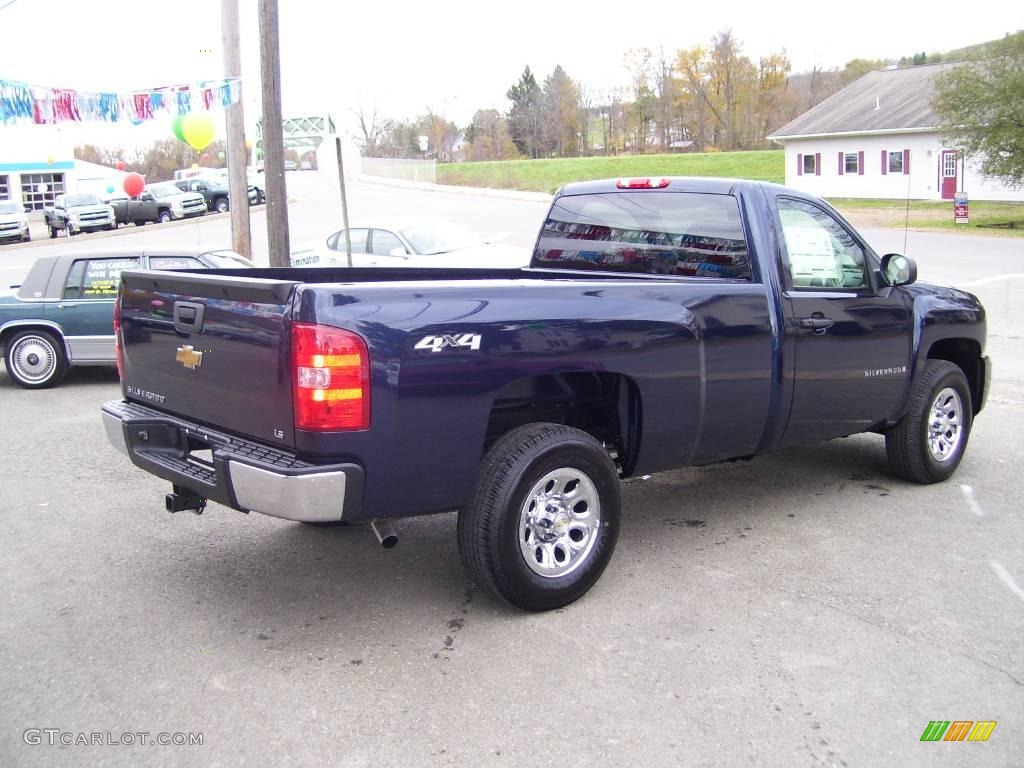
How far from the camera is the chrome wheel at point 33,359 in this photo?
10742 millimetres

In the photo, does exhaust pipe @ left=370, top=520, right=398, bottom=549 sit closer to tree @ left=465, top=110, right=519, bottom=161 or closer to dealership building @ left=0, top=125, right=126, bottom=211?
dealership building @ left=0, top=125, right=126, bottom=211

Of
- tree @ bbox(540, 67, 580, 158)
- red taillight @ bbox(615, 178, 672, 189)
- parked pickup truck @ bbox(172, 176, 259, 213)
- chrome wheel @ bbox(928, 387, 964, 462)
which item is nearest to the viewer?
red taillight @ bbox(615, 178, 672, 189)

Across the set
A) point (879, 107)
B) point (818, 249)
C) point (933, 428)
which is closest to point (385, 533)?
point (818, 249)

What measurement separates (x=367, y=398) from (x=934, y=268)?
67.1ft

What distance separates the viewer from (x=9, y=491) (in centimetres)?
668

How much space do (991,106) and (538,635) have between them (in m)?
34.7

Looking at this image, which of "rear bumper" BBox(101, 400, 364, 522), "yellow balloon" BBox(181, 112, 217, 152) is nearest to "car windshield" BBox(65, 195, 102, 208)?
"yellow balloon" BBox(181, 112, 217, 152)

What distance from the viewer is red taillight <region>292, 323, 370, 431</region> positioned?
384 centimetres

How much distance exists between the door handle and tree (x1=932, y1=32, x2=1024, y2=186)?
31772mm

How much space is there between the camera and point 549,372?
442 centimetres

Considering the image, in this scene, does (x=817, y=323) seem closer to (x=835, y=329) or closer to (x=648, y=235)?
(x=835, y=329)

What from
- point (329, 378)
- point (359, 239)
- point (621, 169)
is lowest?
point (329, 378)

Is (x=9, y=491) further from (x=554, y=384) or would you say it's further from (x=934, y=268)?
(x=934, y=268)

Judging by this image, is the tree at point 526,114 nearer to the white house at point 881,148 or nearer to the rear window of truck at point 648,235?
the white house at point 881,148
